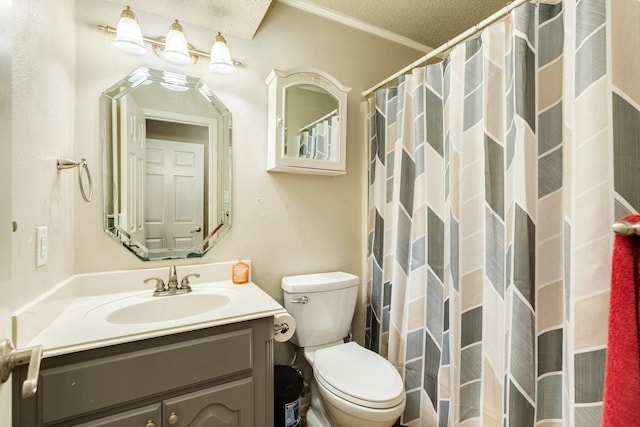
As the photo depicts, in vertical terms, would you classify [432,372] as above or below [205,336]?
below

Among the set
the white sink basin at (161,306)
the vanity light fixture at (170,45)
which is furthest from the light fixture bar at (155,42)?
the white sink basin at (161,306)

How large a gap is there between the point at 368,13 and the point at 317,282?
1.66 m

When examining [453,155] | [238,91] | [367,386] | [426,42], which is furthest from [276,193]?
[426,42]

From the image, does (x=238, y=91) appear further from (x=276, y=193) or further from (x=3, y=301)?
(x=3, y=301)

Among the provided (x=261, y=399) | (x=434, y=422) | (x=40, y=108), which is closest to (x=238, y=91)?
(x=40, y=108)

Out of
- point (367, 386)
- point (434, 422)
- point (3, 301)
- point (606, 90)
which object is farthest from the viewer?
point (434, 422)

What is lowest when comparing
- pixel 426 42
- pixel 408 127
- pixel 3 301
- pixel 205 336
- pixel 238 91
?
pixel 205 336

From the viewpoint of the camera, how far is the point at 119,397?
2.82 feet

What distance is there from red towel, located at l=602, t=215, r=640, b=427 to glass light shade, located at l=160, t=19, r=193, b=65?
161 cm

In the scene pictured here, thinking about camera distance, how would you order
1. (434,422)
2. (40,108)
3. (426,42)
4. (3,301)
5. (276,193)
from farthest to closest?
(426,42), (276,193), (434,422), (40,108), (3,301)

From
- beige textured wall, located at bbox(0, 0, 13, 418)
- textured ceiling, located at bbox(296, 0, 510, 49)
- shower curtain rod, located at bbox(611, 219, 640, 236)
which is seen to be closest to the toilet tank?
beige textured wall, located at bbox(0, 0, 13, 418)

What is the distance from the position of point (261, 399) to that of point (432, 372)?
0.82 meters

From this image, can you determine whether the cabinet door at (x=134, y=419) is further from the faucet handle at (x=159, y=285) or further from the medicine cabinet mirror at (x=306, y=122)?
the medicine cabinet mirror at (x=306, y=122)

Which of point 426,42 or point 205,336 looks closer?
point 205,336
